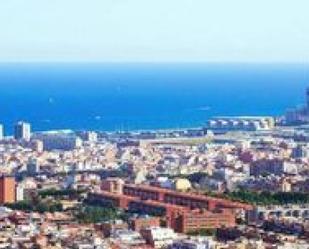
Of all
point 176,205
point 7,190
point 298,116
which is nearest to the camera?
point 176,205

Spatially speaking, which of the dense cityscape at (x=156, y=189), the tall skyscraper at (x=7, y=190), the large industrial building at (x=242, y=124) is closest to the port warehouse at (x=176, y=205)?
the dense cityscape at (x=156, y=189)

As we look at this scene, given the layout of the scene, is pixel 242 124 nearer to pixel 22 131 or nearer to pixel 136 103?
pixel 22 131

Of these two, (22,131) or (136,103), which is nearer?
(22,131)

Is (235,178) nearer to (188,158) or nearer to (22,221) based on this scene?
(188,158)

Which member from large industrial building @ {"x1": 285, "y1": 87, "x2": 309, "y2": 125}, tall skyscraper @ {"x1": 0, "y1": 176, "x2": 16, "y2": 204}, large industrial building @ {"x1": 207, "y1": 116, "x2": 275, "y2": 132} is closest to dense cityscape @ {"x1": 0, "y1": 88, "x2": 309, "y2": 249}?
tall skyscraper @ {"x1": 0, "y1": 176, "x2": 16, "y2": 204}

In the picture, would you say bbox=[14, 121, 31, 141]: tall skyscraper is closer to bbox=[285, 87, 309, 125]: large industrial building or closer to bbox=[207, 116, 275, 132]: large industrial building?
bbox=[207, 116, 275, 132]: large industrial building

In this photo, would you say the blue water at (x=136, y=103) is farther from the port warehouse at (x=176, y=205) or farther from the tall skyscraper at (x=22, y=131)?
the port warehouse at (x=176, y=205)

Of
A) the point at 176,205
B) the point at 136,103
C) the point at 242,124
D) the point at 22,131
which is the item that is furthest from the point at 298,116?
the point at 176,205
